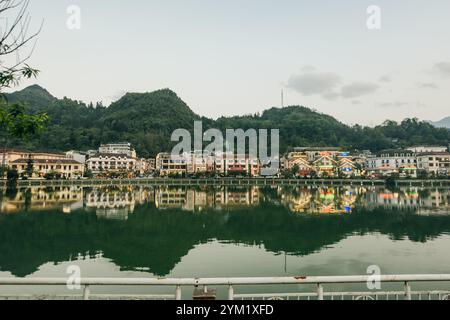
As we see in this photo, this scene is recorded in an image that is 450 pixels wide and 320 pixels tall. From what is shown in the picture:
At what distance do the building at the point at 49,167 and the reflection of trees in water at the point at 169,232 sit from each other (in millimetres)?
50147

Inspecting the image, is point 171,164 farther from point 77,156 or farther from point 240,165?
point 77,156

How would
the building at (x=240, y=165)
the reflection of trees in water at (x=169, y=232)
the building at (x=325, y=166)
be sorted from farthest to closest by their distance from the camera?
the building at (x=240, y=165) < the building at (x=325, y=166) < the reflection of trees in water at (x=169, y=232)

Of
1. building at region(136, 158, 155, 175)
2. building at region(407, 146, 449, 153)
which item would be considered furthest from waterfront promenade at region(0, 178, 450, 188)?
building at region(407, 146, 449, 153)

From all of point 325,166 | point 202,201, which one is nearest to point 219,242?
point 202,201

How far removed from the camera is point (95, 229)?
25469 mm

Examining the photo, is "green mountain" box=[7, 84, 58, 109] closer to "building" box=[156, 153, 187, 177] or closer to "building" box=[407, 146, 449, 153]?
"building" box=[156, 153, 187, 177]

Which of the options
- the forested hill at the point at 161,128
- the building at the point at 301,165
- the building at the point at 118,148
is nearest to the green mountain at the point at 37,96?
the forested hill at the point at 161,128

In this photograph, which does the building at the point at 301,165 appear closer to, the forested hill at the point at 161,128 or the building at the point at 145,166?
the forested hill at the point at 161,128

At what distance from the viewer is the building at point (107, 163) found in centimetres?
9256

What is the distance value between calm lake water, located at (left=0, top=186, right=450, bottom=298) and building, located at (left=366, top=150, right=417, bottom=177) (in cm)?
5435

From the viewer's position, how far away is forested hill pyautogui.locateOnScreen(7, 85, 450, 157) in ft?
379

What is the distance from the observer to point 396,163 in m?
89.9
